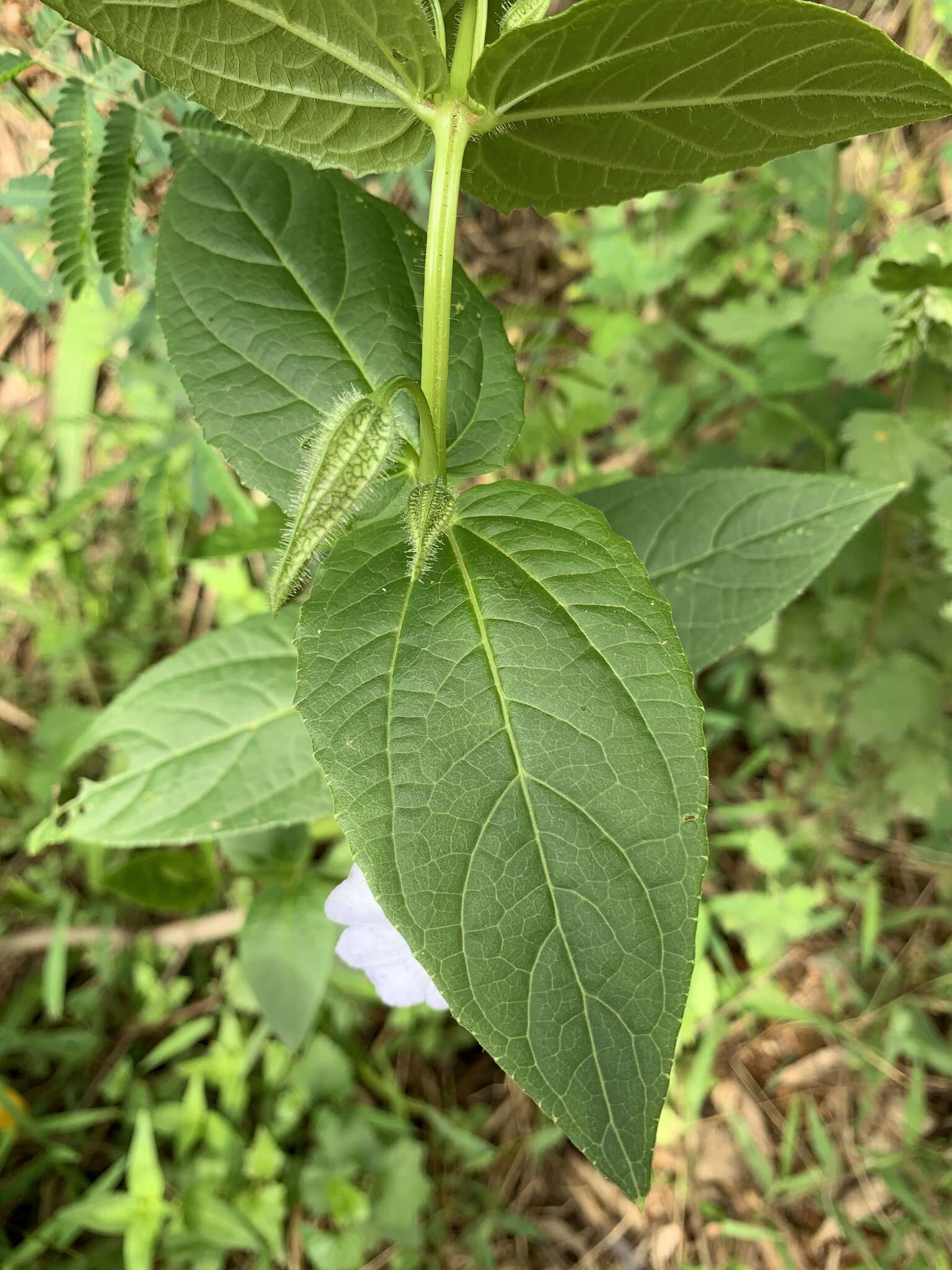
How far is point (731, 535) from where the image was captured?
1.30 metres

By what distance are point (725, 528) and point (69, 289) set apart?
3.36ft

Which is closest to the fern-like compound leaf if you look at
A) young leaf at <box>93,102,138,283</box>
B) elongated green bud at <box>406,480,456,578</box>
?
young leaf at <box>93,102,138,283</box>

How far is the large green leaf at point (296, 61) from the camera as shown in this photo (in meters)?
0.75

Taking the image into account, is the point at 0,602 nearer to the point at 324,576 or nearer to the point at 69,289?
the point at 69,289

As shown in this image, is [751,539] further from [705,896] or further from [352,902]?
[705,896]

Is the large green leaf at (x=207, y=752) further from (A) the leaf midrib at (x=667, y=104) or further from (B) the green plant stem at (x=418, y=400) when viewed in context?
(A) the leaf midrib at (x=667, y=104)

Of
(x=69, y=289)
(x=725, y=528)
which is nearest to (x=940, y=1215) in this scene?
(x=725, y=528)

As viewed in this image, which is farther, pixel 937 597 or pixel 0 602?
pixel 0 602

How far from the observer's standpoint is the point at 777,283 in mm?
2625

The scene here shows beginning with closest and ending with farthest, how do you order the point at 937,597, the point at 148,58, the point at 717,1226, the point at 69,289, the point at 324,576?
the point at 148,58
the point at 324,576
the point at 69,289
the point at 937,597
the point at 717,1226

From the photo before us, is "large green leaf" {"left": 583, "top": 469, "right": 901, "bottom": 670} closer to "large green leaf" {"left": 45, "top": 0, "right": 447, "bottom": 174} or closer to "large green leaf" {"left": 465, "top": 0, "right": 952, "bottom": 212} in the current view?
"large green leaf" {"left": 465, "top": 0, "right": 952, "bottom": 212}

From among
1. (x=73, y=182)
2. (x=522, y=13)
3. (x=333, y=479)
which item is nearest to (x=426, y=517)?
(x=333, y=479)

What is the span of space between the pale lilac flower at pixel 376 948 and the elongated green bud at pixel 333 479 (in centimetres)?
50

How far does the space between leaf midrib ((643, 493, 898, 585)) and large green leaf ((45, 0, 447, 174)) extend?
0.67m
